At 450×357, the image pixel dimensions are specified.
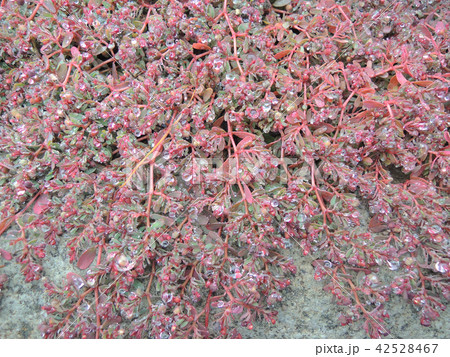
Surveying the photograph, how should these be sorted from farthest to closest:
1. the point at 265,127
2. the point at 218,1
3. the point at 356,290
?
Answer: the point at 218,1
the point at 265,127
the point at 356,290

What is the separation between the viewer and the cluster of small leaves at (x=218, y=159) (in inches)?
53.4

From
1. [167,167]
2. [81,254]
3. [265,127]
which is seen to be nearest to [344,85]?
[265,127]

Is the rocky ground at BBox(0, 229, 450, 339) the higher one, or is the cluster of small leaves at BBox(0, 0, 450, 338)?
the cluster of small leaves at BBox(0, 0, 450, 338)

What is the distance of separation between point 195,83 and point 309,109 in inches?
21.7

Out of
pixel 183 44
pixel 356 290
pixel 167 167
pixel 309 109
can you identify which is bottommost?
pixel 356 290

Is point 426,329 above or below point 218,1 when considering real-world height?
below

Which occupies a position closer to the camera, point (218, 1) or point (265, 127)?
point (265, 127)

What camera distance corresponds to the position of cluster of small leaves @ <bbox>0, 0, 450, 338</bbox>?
53.4 inches

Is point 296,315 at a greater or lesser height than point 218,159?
lesser

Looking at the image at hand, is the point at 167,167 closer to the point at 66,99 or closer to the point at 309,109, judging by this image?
the point at 66,99

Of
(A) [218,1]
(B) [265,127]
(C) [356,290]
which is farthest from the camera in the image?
(A) [218,1]

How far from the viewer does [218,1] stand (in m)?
1.66

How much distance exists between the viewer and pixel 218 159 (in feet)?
4.97

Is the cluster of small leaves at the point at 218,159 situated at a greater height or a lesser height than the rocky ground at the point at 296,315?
greater
